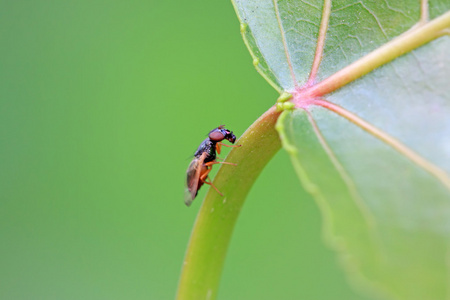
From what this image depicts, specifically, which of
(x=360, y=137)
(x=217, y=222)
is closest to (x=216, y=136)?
(x=217, y=222)

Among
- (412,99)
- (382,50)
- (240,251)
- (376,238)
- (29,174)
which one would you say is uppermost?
(29,174)

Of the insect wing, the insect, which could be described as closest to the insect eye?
the insect

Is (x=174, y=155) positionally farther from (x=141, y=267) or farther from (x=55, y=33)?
(x=55, y=33)

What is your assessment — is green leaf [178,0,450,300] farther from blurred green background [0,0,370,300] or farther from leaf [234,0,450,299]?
blurred green background [0,0,370,300]

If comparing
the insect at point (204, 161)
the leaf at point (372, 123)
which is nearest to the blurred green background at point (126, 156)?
the insect at point (204, 161)

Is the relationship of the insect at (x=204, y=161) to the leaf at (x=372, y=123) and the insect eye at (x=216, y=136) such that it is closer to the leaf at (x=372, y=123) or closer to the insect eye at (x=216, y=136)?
the insect eye at (x=216, y=136)

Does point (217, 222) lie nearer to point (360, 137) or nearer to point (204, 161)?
point (360, 137)

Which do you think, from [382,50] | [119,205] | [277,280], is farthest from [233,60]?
[382,50]
